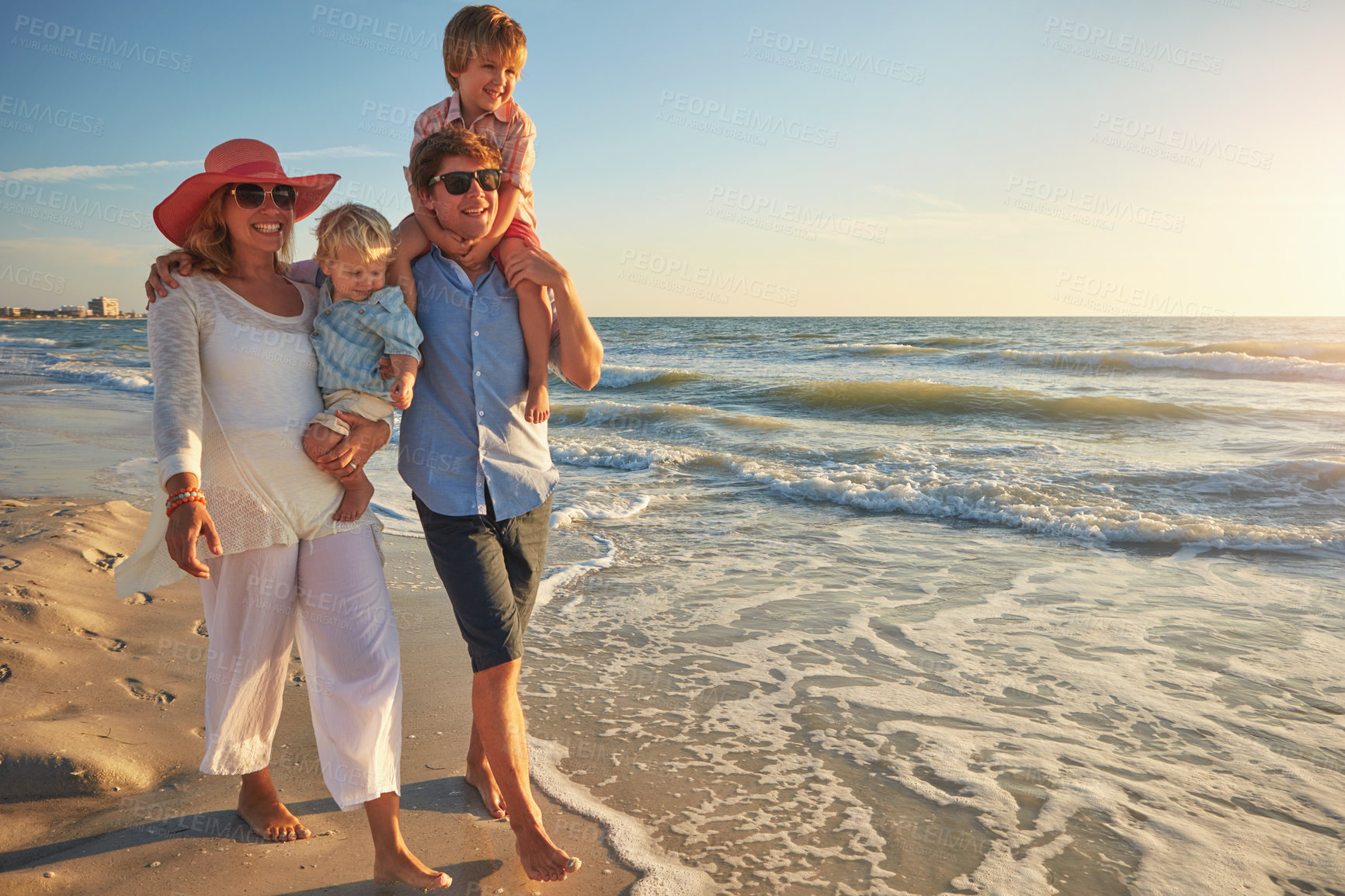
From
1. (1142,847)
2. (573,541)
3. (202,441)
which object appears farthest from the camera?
(573,541)

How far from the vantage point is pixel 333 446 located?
2.32 metres

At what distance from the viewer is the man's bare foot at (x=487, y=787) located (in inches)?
108

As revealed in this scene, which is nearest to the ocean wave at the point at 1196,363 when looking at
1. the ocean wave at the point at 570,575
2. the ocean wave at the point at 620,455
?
the ocean wave at the point at 620,455

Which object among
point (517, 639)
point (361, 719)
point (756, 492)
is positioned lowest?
point (756, 492)

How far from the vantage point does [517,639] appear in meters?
2.44

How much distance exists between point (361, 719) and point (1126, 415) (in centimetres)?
1533

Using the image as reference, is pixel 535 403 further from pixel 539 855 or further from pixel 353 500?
pixel 539 855

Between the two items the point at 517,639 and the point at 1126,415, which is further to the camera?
the point at 1126,415

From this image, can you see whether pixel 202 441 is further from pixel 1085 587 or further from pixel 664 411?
pixel 664 411

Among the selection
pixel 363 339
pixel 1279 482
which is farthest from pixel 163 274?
pixel 1279 482

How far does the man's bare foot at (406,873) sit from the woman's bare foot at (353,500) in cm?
97

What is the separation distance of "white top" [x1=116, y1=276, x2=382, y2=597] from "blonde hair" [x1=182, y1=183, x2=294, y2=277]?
0.19 feet

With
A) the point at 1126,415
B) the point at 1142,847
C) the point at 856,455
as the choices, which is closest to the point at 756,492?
the point at 856,455

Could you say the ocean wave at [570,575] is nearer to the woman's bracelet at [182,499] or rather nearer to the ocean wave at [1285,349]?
the woman's bracelet at [182,499]
